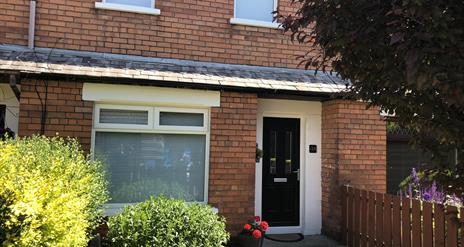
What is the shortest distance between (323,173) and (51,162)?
5168 millimetres

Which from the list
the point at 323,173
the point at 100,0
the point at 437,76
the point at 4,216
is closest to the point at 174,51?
the point at 100,0

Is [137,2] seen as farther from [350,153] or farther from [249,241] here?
[350,153]

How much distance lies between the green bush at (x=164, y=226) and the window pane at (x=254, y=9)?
406 cm

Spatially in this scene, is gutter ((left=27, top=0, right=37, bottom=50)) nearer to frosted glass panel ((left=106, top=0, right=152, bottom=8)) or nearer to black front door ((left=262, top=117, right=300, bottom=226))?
frosted glass panel ((left=106, top=0, right=152, bottom=8))

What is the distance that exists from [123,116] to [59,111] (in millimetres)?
918

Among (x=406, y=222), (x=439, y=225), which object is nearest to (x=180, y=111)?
(x=406, y=222)

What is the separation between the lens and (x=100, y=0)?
7.11m

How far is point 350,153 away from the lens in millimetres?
7469

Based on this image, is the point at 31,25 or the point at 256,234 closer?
the point at 256,234

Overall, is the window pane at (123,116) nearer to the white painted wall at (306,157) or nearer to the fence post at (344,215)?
the white painted wall at (306,157)

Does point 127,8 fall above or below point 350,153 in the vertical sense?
above

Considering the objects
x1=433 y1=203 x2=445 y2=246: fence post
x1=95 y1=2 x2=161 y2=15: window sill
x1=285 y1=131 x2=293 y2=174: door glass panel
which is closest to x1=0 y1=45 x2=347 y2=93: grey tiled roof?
x1=95 y1=2 x2=161 y2=15: window sill

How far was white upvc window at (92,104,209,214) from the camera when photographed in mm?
6605

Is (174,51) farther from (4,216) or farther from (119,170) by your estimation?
(4,216)
